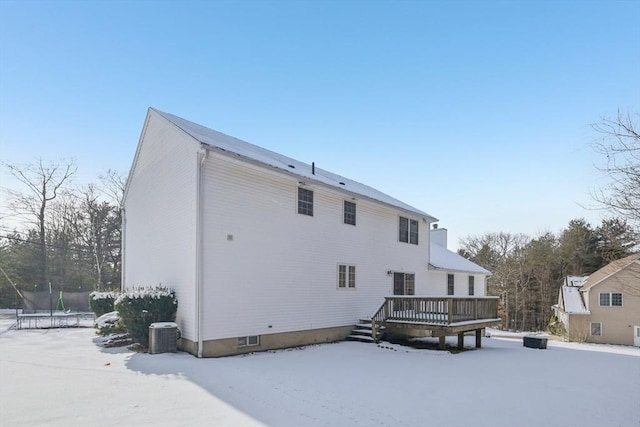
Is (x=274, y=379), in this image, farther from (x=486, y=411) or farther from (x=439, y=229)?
(x=439, y=229)

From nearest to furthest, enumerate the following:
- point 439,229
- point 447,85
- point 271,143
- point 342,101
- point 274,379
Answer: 1. point 274,379
2. point 447,85
3. point 342,101
4. point 271,143
5. point 439,229

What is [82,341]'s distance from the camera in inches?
472

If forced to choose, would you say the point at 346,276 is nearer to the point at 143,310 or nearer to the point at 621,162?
the point at 143,310

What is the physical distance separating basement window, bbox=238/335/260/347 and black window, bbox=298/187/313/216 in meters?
4.29

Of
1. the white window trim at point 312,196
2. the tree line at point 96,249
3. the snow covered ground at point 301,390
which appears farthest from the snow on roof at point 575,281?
the white window trim at point 312,196

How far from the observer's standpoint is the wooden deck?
12.5 metres

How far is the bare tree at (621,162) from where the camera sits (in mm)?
5770

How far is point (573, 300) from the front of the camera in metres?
31.6

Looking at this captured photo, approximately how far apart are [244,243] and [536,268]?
39.8m

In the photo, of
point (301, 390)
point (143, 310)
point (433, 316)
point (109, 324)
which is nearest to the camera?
point (301, 390)

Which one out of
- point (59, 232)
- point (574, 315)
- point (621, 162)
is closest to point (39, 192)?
point (59, 232)

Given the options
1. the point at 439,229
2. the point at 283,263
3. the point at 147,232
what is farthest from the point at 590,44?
the point at 439,229

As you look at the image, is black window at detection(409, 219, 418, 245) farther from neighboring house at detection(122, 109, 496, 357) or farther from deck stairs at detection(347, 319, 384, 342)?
deck stairs at detection(347, 319, 384, 342)

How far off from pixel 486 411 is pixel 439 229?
73.8 ft
